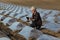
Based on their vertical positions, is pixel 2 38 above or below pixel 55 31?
above

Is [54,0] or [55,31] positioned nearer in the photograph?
[55,31]

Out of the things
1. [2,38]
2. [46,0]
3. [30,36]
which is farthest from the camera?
[46,0]

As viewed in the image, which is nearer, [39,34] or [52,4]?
[39,34]

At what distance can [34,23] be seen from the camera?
5.60 meters

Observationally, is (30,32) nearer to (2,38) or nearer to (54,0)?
(2,38)

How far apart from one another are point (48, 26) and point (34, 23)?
65cm

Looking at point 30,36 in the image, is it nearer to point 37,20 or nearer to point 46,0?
point 37,20

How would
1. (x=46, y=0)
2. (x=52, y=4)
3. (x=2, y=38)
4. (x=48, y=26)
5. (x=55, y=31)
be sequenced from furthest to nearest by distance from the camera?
(x=46, y=0)
(x=52, y=4)
(x=48, y=26)
(x=55, y=31)
(x=2, y=38)

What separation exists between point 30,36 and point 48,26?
4.80 feet

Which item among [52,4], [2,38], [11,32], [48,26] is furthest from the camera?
[52,4]

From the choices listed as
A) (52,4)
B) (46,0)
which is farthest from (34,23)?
(46,0)

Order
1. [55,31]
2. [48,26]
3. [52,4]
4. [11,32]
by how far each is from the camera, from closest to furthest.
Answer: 1. [11,32]
2. [55,31]
3. [48,26]
4. [52,4]

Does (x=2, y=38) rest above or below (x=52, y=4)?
above

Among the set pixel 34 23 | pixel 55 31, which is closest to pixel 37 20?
pixel 34 23
